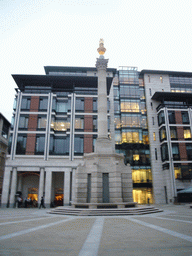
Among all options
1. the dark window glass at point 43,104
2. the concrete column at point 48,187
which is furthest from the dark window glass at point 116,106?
the concrete column at point 48,187

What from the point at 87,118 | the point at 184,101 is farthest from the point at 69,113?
the point at 184,101

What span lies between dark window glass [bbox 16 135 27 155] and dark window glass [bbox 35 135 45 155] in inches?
103

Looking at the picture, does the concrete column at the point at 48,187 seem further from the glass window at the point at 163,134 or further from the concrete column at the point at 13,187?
the glass window at the point at 163,134

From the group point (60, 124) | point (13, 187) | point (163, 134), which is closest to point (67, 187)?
point (13, 187)

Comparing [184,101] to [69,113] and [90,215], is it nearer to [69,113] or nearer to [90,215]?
[69,113]

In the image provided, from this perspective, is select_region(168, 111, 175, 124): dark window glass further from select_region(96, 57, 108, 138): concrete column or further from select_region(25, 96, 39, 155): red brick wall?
select_region(25, 96, 39, 155): red brick wall

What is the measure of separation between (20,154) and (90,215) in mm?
27739

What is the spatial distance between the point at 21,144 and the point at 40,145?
161 inches

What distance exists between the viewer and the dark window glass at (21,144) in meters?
42.1

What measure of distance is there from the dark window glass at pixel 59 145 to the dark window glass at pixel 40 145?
5.70 feet

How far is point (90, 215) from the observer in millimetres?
19250

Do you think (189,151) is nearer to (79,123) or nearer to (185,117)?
(185,117)

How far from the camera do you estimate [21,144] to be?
42.7m

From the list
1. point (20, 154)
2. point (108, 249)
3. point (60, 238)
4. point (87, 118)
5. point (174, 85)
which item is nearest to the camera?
point (108, 249)
